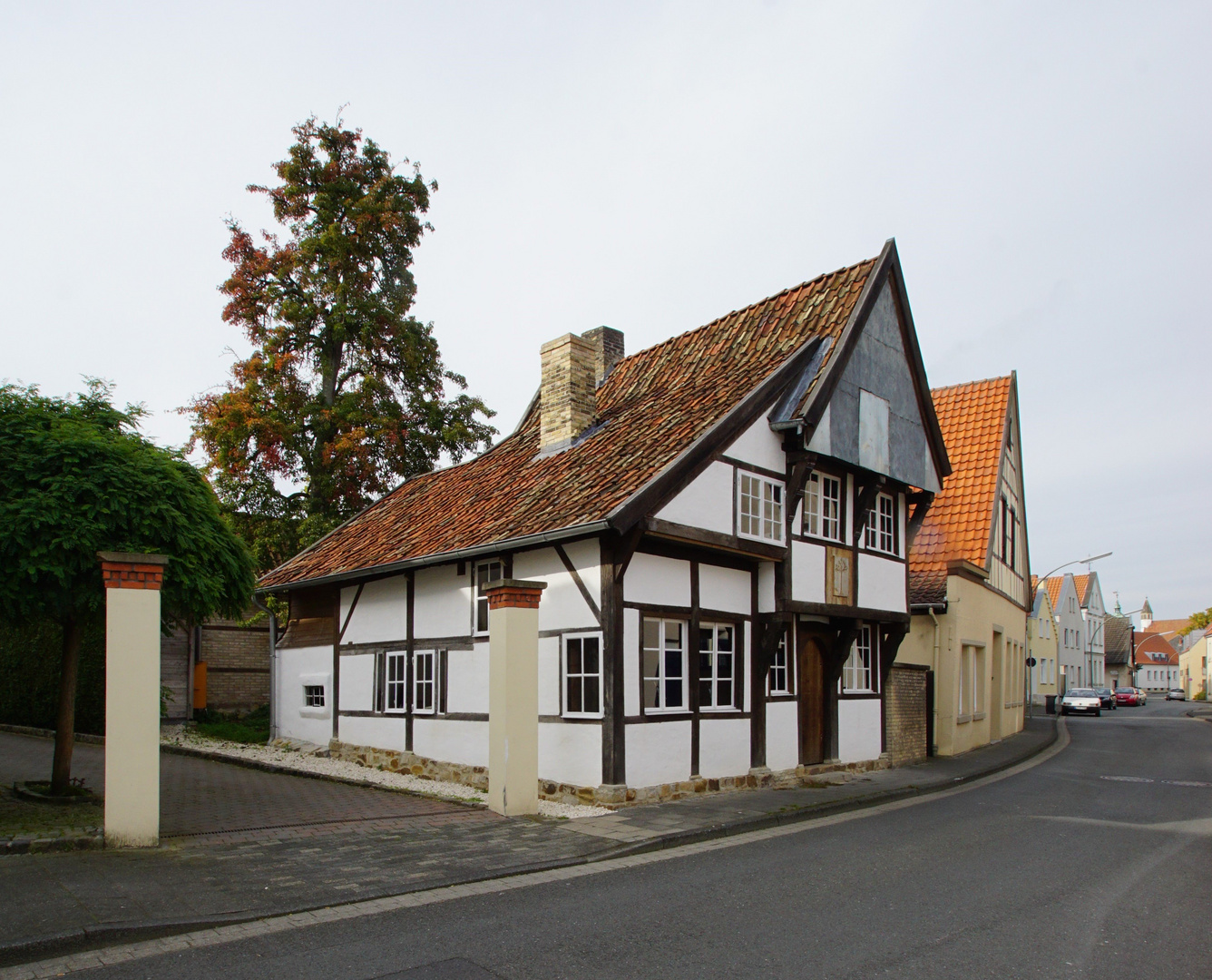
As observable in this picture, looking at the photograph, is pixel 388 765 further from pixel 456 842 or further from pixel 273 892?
pixel 273 892

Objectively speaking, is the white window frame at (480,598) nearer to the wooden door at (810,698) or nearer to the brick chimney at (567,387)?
the brick chimney at (567,387)

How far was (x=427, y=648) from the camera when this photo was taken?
14.8m

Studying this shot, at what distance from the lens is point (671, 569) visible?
12.4 metres

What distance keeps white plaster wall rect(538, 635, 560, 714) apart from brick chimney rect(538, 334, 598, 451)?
14.6 ft

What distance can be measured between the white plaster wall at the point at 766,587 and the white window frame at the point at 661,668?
1.70 metres

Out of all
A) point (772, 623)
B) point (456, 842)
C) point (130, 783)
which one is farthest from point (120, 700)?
point (772, 623)

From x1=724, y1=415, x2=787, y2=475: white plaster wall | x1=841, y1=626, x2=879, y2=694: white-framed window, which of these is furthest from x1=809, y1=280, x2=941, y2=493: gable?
x1=841, y1=626, x2=879, y2=694: white-framed window

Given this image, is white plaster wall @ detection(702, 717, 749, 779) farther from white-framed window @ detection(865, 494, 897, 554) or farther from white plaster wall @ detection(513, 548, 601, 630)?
white-framed window @ detection(865, 494, 897, 554)

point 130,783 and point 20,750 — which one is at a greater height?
point 130,783

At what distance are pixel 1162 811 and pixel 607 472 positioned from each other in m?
8.60

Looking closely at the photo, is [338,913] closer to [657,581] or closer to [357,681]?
[657,581]

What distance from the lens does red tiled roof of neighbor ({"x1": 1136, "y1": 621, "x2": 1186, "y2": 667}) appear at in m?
120

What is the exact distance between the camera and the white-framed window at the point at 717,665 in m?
13.0

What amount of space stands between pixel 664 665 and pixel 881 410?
21.0 feet
